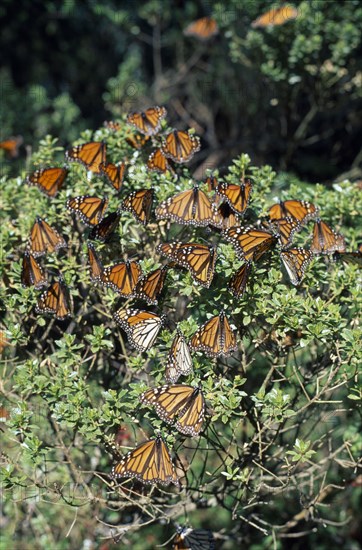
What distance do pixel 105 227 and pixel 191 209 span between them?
449 mm

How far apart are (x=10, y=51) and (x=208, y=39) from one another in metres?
3.34

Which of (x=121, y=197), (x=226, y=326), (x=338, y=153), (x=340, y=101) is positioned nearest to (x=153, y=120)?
(x=121, y=197)

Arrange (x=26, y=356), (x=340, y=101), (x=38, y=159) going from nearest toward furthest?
1. (x=26, y=356)
2. (x=38, y=159)
3. (x=340, y=101)

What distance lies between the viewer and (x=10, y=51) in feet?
35.5

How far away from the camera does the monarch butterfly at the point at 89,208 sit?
3436 mm

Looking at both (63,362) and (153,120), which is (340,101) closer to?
(153,120)

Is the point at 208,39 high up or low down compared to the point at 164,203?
up

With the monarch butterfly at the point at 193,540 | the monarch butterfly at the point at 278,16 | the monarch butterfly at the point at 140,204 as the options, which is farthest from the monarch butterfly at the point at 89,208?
the monarch butterfly at the point at 278,16

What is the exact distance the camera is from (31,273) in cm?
338

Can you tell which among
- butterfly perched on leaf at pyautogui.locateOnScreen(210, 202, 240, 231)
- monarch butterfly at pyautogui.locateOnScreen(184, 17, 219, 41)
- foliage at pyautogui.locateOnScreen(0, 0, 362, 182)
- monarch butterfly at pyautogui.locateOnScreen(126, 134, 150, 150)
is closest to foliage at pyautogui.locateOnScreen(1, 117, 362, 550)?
monarch butterfly at pyautogui.locateOnScreen(126, 134, 150, 150)

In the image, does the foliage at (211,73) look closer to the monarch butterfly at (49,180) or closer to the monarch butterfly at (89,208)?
the monarch butterfly at (49,180)

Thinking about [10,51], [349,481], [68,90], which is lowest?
[349,481]

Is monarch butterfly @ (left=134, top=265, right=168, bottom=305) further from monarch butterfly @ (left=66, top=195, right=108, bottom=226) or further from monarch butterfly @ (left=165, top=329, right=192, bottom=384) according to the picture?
monarch butterfly @ (left=66, top=195, right=108, bottom=226)

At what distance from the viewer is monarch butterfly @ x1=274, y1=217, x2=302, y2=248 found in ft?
10.5
